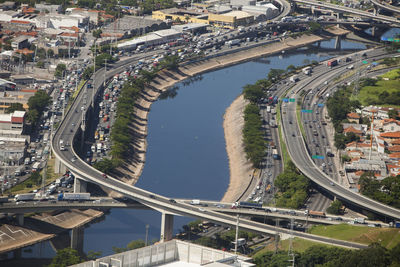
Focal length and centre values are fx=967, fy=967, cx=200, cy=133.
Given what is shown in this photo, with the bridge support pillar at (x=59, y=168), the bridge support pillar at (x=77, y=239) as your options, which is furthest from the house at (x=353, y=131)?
the bridge support pillar at (x=77, y=239)

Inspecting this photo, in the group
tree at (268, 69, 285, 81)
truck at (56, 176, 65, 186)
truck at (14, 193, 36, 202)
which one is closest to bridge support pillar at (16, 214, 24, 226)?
truck at (14, 193, 36, 202)

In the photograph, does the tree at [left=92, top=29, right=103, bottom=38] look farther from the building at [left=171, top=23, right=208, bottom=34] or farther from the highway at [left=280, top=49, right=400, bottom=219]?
the highway at [left=280, top=49, right=400, bottom=219]

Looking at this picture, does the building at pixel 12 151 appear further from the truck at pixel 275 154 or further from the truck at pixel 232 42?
the truck at pixel 232 42

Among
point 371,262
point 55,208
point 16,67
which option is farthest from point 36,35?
point 371,262

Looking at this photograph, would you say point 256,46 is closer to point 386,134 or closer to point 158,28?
point 158,28

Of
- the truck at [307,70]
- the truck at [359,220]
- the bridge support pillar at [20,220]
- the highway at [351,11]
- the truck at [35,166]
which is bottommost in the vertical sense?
the bridge support pillar at [20,220]

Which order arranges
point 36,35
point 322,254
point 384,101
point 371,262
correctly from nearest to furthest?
point 371,262 → point 322,254 → point 384,101 → point 36,35

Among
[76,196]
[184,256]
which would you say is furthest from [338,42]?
[184,256]
